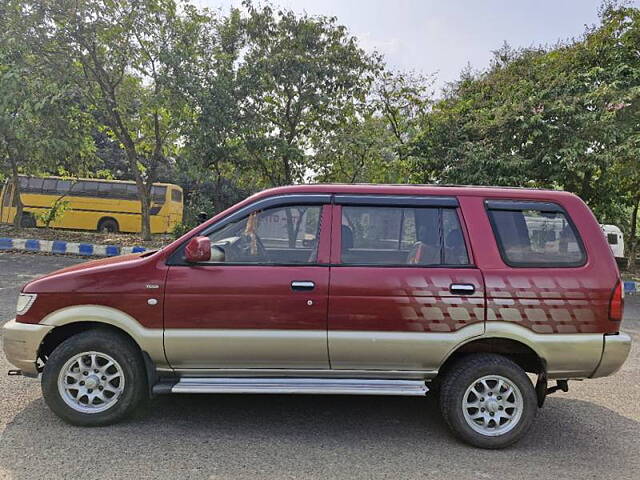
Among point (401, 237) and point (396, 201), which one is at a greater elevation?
point (396, 201)

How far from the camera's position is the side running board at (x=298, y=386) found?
3.61 meters

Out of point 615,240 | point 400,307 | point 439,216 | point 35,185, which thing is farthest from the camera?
point 35,185

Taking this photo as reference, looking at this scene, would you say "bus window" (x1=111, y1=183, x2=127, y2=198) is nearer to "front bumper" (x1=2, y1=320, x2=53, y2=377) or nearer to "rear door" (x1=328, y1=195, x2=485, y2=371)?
"front bumper" (x1=2, y1=320, x2=53, y2=377)

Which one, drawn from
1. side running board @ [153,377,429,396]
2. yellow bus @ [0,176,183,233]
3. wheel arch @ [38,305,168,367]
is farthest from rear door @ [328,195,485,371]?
yellow bus @ [0,176,183,233]

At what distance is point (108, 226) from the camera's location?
25016 mm

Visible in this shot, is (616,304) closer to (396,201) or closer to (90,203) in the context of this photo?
(396,201)

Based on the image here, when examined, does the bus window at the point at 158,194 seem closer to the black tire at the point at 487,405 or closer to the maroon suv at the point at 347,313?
the maroon suv at the point at 347,313

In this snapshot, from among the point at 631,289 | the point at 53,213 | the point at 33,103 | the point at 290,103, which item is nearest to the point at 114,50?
the point at 33,103

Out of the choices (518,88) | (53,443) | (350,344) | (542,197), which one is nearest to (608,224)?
(518,88)

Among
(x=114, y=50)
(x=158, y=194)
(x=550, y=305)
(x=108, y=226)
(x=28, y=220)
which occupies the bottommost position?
(x=550, y=305)

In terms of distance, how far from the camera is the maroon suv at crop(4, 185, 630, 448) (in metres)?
3.65

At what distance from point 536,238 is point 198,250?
2.53 meters

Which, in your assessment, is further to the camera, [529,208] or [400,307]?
[529,208]

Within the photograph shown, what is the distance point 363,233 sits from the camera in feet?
12.6
